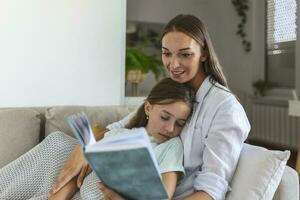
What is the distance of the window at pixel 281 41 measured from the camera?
3982 millimetres

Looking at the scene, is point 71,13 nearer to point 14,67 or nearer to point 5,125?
point 14,67

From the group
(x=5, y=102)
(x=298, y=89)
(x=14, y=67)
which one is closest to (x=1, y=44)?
(x=14, y=67)

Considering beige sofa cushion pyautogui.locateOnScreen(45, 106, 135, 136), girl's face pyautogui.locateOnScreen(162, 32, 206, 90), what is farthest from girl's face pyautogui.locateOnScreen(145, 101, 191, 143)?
beige sofa cushion pyautogui.locateOnScreen(45, 106, 135, 136)

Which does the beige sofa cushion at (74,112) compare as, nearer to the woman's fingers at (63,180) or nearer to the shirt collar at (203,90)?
the woman's fingers at (63,180)

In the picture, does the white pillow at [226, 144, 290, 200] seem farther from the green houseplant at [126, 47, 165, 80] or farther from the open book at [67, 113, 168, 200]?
the green houseplant at [126, 47, 165, 80]

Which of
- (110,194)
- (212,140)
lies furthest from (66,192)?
(212,140)

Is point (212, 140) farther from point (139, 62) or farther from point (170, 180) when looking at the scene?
point (139, 62)

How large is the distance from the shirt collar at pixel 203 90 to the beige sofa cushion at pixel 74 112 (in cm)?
65

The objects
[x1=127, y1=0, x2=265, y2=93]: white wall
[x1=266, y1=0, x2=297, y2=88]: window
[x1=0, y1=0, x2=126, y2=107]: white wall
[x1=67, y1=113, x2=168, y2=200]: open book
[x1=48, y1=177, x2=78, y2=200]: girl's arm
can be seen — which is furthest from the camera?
[x1=127, y1=0, x2=265, y2=93]: white wall

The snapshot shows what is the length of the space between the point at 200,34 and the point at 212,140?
376mm

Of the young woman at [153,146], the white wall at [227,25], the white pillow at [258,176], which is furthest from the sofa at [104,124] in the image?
the white wall at [227,25]

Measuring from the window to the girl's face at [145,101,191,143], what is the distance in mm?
3263

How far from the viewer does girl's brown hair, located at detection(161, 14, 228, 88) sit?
117 centimetres

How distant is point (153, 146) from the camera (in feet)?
3.91
